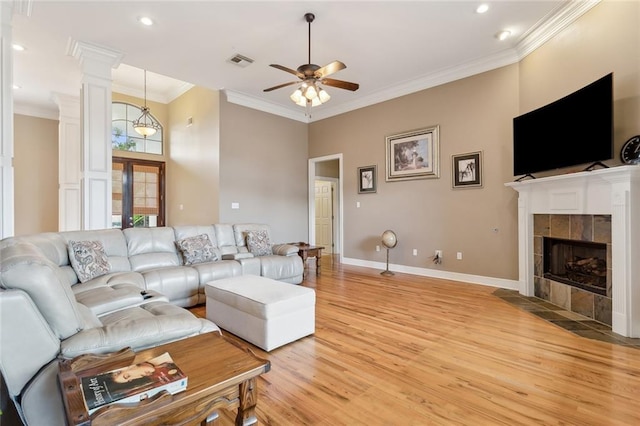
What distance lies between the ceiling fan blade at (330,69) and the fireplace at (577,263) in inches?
126

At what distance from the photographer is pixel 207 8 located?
129 inches

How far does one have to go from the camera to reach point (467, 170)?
4.62 metres

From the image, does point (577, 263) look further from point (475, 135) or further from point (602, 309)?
point (475, 135)

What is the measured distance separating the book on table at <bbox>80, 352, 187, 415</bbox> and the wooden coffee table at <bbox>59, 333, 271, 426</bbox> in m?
0.02

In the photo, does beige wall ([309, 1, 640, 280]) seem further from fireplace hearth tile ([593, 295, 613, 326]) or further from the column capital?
the column capital

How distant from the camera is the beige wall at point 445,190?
4.28m

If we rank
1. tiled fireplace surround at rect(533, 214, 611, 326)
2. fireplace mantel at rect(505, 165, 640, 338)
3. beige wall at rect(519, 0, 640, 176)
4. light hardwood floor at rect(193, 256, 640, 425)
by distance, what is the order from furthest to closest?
1. tiled fireplace surround at rect(533, 214, 611, 326)
2. beige wall at rect(519, 0, 640, 176)
3. fireplace mantel at rect(505, 165, 640, 338)
4. light hardwood floor at rect(193, 256, 640, 425)

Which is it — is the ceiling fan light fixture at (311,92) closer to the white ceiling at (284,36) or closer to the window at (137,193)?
the white ceiling at (284,36)

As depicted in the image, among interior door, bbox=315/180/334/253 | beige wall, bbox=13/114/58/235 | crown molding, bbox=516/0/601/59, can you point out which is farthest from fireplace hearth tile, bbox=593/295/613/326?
beige wall, bbox=13/114/58/235

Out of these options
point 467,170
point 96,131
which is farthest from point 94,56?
point 467,170

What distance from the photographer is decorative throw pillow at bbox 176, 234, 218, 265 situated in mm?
3760

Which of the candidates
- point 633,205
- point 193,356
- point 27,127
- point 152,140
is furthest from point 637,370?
point 27,127

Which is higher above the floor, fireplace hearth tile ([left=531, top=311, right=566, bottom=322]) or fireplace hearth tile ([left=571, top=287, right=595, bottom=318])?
fireplace hearth tile ([left=571, top=287, right=595, bottom=318])

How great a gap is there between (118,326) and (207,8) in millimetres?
3390
